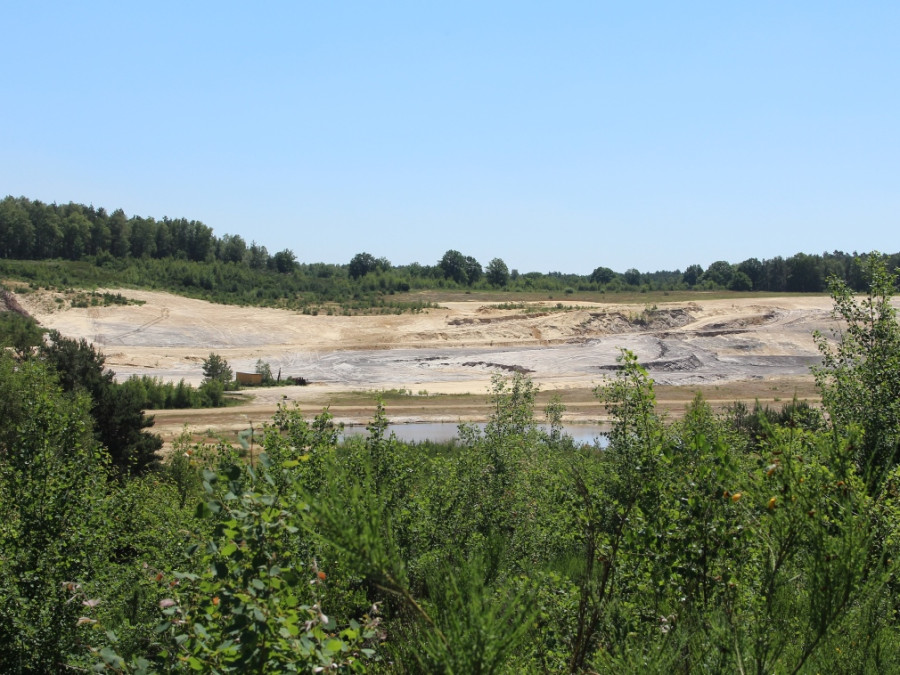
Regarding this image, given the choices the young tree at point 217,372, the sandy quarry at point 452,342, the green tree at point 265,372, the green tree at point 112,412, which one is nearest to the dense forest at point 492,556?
the green tree at point 112,412

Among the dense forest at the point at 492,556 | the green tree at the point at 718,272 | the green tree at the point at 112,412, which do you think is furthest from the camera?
the green tree at the point at 718,272

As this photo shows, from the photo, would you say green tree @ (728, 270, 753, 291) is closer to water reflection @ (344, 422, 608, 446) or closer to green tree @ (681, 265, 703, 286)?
green tree @ (681, 265, 703, 286)

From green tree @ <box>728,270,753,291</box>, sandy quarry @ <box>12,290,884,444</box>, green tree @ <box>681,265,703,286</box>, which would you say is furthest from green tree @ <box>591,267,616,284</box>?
sandy quarry @ <box>12,290,884,444</box>

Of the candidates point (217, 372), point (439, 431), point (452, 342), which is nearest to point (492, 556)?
point (439, 431)

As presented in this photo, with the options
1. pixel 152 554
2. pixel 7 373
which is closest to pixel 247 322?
pixel 7 373

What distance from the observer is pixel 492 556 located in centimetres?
872

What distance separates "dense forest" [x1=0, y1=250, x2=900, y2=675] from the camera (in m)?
4.44

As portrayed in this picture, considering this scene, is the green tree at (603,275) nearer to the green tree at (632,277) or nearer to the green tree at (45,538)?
the green tree at (632,277)

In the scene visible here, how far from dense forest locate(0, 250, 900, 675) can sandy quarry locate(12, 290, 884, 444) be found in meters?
33.6

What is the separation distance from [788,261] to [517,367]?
69185 mm

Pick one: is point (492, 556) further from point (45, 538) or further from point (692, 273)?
point (692, 273)

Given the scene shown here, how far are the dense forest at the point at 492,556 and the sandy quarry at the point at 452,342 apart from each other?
33.6 metres

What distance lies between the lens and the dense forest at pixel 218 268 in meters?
91.3

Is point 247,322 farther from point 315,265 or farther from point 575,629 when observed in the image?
point 575,629
